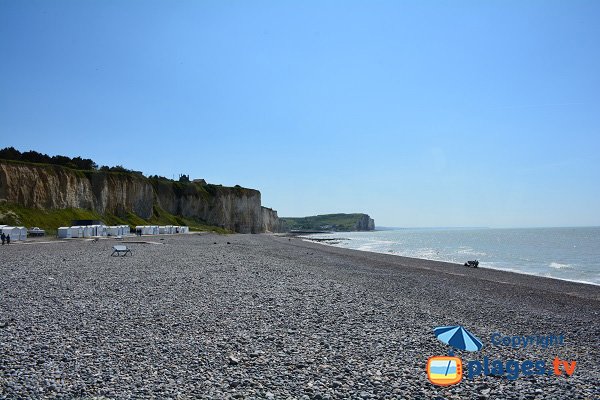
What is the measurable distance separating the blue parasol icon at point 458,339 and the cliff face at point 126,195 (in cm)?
5854

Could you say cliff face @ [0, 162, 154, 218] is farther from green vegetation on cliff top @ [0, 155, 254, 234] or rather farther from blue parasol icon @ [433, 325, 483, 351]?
blue parasol icon @ [433, 325, 483, 351]

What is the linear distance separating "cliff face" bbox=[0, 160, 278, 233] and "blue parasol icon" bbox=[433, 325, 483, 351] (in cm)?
5854

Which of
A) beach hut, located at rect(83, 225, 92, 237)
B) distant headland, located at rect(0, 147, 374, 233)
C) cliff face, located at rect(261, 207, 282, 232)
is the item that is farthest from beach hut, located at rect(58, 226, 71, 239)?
cliff face, located at rect(261, 207, 282, 232)

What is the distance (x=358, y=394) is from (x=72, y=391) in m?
3.85

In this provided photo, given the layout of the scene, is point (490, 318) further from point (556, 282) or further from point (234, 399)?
point (556, 282)

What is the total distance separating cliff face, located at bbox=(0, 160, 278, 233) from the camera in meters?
55.4

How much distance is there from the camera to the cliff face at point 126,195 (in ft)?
182

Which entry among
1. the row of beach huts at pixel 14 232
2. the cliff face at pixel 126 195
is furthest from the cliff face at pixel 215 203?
the row of beach huts at pixel 14 232

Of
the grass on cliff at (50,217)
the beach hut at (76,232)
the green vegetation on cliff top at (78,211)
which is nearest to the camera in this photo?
the beach hut at (76,232)

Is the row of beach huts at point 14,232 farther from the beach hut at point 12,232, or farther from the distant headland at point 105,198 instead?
the distant headland at point 105,198

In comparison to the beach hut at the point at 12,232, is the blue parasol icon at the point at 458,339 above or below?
below

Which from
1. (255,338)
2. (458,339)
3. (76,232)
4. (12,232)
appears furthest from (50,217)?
(458,339)

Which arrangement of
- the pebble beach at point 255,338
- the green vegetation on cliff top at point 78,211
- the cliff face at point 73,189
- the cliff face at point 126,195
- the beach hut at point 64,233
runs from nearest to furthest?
the pebble beach at point 255,338, the beach hut at point 64,233, the green vegetation on cliff top at point 78,211, the cliff face at point 73,189, the cliff face at point 126,195

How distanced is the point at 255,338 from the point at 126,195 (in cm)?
7518
